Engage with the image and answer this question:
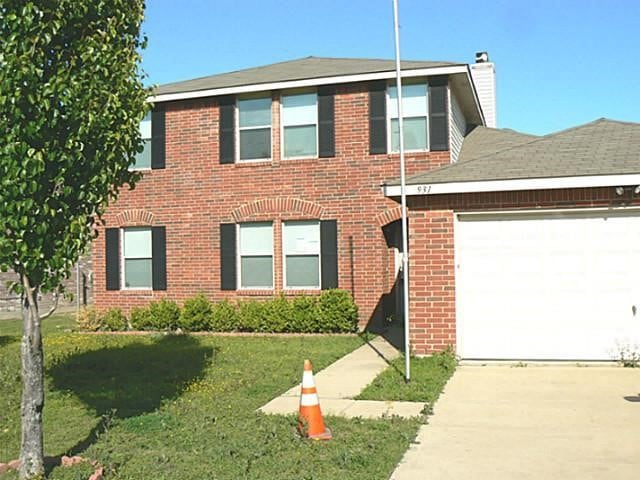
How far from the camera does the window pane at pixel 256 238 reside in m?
17.1

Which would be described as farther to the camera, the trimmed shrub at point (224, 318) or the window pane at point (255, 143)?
the window pane at point (255, 143)

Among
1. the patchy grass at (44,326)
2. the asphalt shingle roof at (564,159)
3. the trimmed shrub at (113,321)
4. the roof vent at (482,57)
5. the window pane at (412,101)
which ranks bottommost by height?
the patchy grass at (44,326)

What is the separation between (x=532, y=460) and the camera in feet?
20.2

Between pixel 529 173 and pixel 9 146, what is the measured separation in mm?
7701

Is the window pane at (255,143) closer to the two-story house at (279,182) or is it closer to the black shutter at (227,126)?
the two-story house at (279,182)

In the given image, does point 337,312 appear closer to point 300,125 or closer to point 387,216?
point 387,216

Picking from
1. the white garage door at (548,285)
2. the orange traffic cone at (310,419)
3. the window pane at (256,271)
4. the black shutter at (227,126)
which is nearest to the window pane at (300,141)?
the black shutter at (227,126)

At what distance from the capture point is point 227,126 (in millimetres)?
17281

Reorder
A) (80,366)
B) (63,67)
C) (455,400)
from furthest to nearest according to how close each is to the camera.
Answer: (80,366), (455,400), (63,67)

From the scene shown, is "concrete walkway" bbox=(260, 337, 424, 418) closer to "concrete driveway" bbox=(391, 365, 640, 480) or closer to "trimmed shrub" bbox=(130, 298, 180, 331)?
"concrete driveway" bbox=(391, 365, 640, 480)

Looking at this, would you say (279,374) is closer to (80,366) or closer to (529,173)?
(80,366)

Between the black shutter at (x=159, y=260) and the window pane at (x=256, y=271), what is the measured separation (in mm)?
2043

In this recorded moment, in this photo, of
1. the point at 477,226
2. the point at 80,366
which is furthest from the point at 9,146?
the point at 477,226

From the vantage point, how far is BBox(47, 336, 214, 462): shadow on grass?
28.2 ft
